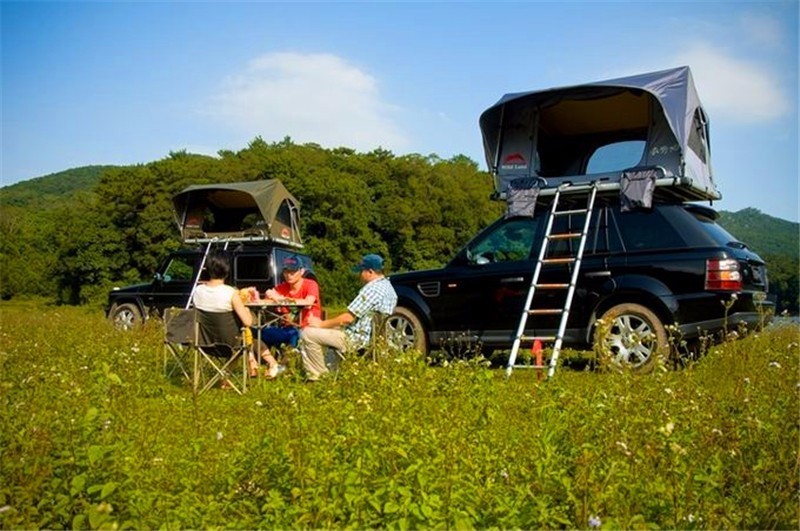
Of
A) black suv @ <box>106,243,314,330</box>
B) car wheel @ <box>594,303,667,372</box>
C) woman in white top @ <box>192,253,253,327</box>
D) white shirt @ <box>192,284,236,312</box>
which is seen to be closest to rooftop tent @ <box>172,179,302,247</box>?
black suv @ <box>106,243,314,330</box>

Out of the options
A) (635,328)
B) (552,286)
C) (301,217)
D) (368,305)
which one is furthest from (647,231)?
(301,217)

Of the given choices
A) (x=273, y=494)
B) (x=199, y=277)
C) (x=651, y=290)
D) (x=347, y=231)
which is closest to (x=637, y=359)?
(x=651, y=290)

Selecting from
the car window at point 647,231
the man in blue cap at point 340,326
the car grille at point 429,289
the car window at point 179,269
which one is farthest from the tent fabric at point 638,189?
the car window at point 179,269

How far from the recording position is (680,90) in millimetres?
9086

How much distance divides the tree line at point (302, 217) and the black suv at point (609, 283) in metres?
32.7

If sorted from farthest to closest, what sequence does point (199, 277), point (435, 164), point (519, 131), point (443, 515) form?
point (435, 164) → point (199, 277) → point (519, 131) → point (443, 515)

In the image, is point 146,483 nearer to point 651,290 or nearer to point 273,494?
point 273,494

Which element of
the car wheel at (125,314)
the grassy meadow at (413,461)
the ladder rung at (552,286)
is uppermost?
the ladder rung at (552,286)

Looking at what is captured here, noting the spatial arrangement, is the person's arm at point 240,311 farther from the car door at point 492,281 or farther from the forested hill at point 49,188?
the forested hill at point 49,188

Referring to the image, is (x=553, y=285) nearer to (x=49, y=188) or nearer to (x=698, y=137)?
(x=698, y=137)

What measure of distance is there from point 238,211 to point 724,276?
42.3 ft

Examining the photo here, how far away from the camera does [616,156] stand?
10.6m

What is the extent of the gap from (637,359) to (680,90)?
3545mm

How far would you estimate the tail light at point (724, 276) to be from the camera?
24.3 ft
